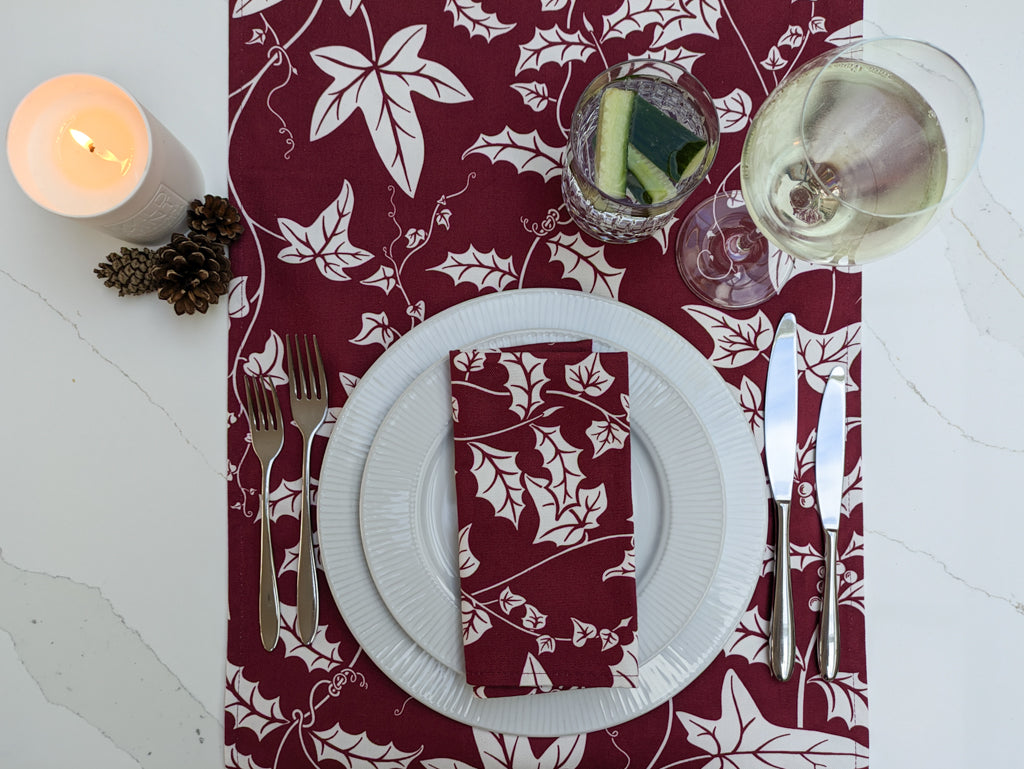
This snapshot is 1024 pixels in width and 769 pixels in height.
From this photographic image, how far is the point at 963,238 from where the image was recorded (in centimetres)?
67

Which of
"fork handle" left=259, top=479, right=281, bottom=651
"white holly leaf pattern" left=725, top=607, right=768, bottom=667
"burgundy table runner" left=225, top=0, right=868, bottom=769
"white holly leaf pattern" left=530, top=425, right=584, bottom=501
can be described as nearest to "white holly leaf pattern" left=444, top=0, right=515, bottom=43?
"burgundy table runner" left=225, top=0, right=868, bottom=769

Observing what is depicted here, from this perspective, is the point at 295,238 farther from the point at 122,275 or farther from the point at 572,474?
the point at 572,474

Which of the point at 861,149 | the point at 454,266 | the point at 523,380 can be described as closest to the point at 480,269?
the point at 454,266

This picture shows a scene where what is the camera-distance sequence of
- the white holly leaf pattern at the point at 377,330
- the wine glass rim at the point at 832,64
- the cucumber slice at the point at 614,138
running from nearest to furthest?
the wine glass rim at the point at 832,64 → the cucumber slice at the point at 614,138 → the white holly leaf pattern at the point at 377,330

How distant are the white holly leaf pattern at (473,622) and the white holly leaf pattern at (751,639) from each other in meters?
0.24

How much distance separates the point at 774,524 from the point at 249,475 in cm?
51

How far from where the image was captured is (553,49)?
664 millimetres

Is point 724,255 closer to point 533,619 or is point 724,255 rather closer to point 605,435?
point 605,435

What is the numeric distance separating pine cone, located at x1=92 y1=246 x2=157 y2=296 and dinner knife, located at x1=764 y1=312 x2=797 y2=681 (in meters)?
0.60

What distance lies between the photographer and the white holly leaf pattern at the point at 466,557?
585 mm

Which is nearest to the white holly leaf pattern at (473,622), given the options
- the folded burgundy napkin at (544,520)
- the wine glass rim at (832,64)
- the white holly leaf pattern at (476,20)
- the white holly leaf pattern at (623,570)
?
the folded burgundy napkin at (544,520)

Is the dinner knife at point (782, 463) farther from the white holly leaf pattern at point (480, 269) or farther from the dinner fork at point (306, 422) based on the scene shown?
the dinner fork at point (306, 422)

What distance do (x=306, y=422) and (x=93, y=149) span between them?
1.00 ft

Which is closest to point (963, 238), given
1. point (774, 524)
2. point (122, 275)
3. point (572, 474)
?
point (774, 524)
